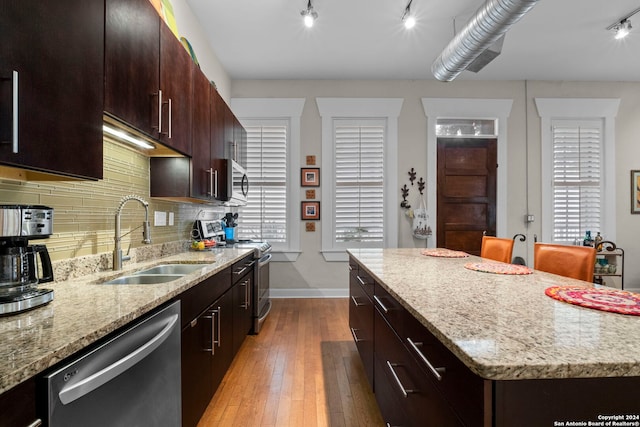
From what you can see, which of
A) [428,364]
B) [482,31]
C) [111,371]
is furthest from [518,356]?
[482,31]

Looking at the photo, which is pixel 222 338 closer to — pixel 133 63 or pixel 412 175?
pixel 133 63

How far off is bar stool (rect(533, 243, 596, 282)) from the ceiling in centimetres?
237

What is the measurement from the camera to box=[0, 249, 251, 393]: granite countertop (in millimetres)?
686

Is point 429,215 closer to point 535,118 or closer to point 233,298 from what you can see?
point 535,118

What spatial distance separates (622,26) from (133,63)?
14.6 feet

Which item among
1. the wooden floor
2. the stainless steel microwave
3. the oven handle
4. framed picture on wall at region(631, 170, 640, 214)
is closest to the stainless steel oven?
the oven handle

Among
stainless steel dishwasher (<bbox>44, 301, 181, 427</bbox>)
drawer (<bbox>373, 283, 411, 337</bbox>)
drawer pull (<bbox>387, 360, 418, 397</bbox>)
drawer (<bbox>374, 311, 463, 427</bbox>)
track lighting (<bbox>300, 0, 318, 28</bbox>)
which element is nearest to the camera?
stainless steel dishwasher (<bbox>44, 301, 181, 427</bbox>)

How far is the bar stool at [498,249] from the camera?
2.41m

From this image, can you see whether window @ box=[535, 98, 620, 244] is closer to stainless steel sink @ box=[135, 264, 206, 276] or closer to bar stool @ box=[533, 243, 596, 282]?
bar stool @ box=[533, 243, 596, 282]

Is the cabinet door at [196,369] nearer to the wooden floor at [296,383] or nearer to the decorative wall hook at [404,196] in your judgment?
the wooden floor at [296,383]

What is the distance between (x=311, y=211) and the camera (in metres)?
4.53

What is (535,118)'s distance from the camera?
15.0 feet

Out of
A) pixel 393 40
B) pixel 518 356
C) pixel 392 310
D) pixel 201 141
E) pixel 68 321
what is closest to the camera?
pixel 518 356

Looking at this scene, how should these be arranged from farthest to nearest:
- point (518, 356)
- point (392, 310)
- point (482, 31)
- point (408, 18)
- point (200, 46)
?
point (200, 46)
point (408, 18)
point (482, 31)
point (392, 310)
point (518, 356)
